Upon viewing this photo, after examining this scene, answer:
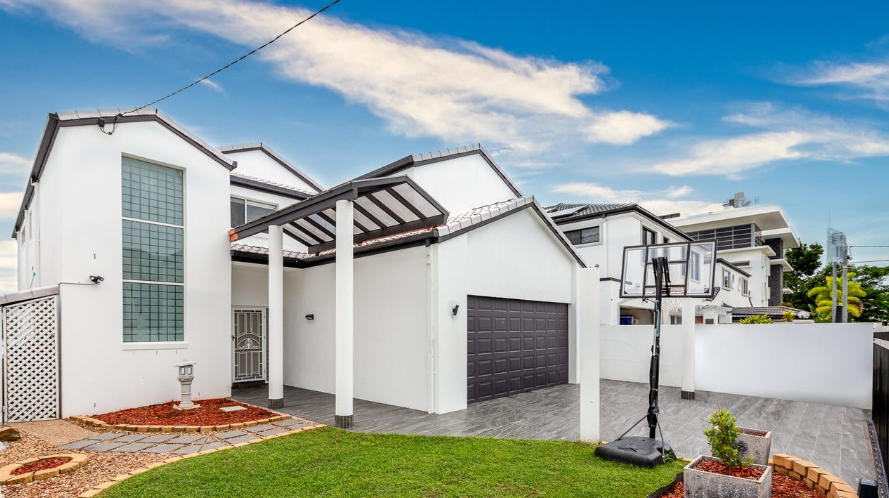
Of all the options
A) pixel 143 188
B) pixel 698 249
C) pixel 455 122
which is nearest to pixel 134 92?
pixel 143 188

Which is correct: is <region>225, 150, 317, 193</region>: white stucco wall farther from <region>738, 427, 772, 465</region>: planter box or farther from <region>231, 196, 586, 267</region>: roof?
<region>738, 427, 772, 465</region>: planter box

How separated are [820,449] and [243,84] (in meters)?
11.7

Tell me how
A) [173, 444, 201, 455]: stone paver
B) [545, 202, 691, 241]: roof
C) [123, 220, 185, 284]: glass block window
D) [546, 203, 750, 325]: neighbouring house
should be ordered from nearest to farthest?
[173, 444, 201, 455]: stone paver
[123, 220, 185, 284]: glass block window
[546, 203, 750, 325]: neighbouring house
[545, 202, 691, 241]: roof

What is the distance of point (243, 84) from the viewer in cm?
968

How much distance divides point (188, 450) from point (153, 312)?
434cm

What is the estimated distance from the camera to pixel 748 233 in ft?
106

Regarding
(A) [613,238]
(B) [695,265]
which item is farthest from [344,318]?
(A) [613,238]

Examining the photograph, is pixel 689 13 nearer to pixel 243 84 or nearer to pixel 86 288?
pixel 243 84

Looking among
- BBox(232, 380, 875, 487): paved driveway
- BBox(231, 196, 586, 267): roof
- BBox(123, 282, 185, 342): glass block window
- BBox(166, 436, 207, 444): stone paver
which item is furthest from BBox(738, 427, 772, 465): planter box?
BBox(123, 282, 185, 342): glass block window

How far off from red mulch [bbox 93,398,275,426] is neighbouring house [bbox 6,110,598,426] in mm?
490

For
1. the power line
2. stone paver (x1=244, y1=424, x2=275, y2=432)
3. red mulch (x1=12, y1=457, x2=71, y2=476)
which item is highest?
the power line

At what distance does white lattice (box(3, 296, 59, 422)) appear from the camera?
790 cm

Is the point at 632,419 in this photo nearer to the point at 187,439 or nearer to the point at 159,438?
the point at 187,439

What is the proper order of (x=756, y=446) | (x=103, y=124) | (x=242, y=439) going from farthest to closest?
(x=103, y=124), (x=242, y=439), (x=756, y=446)
